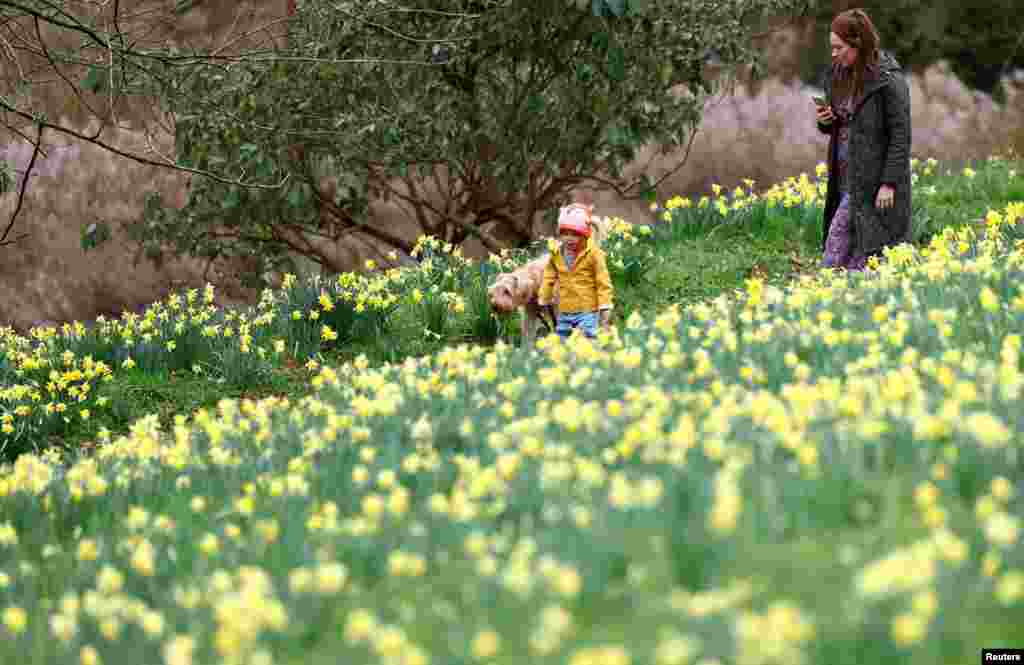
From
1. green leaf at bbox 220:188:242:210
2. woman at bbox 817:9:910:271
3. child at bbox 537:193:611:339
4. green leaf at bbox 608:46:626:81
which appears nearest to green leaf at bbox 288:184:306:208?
green leaf at bbox 220:188:242:210

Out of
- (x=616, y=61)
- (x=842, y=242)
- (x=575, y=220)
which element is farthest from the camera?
(x=616, y=61)

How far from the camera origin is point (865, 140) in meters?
7.27

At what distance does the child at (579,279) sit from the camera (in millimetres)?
6605

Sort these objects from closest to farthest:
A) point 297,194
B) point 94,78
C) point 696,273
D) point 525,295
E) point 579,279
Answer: point 579,279 < point 525,295 < point 94,78 < point 297,194 < point 696,273

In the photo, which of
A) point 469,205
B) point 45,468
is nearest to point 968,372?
point 45,468

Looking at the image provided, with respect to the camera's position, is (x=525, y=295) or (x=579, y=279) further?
(x=525, y=295)

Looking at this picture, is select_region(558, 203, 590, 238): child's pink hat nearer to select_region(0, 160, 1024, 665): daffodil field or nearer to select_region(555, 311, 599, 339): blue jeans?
select_region(555, 311, 599, 339): blue jeans

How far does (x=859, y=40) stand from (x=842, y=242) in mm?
1247

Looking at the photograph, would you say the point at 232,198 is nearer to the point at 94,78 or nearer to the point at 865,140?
the point at 94,78

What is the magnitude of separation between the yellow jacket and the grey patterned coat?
1.79 m

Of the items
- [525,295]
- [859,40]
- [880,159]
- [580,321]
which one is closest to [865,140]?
[880,159]

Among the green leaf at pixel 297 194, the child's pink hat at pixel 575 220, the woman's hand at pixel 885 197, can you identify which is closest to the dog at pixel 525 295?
the child's pink hat at pixel 575 220

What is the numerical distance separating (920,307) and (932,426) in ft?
5.97

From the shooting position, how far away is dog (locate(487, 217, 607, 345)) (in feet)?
22.2
